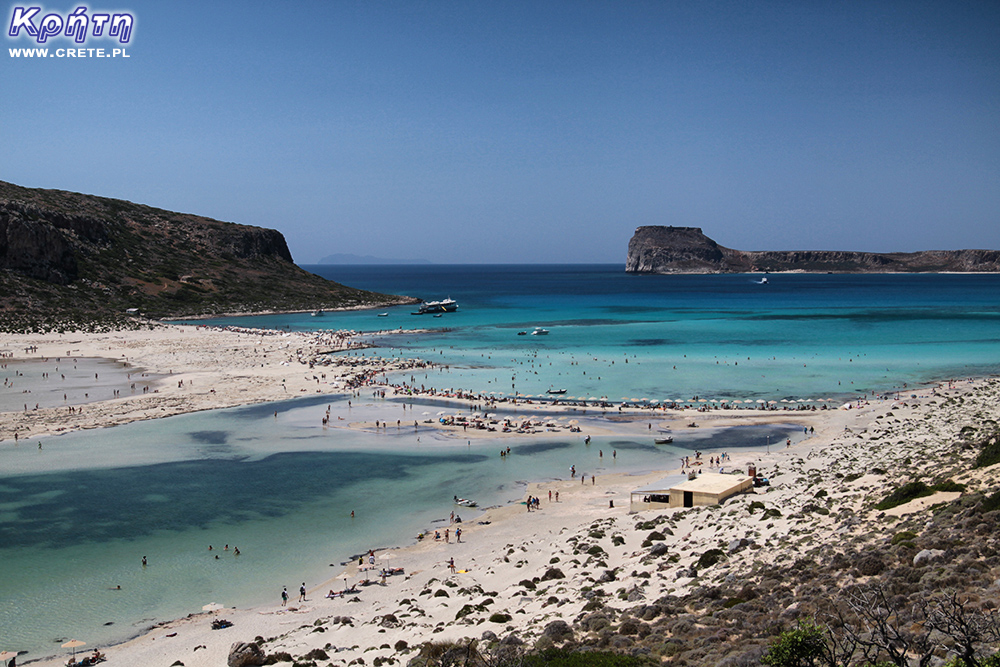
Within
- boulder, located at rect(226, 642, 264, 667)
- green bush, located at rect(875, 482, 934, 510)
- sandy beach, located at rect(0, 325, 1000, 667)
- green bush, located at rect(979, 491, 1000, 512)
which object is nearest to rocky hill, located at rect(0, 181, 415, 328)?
sandy beach, located at rect(0, 325, 1000, 667)

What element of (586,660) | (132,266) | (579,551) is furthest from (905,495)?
(132,266)

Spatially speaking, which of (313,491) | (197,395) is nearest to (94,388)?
(197,395)

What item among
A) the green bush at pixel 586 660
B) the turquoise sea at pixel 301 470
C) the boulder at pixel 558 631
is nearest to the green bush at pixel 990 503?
the green bush at pixel 586 660

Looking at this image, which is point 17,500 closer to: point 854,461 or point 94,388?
point 94,388

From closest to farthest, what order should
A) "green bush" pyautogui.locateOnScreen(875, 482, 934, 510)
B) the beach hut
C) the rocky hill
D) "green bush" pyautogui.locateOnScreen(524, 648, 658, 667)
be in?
"green bush" pyautogui.locateOnScreen(524, 648, 658, 667) < "green bush" pyautogui.locateOnScreen(875, 482, 934, 510) < the beach hut < the rocky hill

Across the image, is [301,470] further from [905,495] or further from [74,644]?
[905,495]

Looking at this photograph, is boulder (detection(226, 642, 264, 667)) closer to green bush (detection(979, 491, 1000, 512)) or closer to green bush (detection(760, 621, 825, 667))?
green bush (detection(760, 621, 825, 667))
